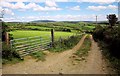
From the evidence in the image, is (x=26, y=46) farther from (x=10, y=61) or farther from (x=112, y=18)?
(x=112, y=18)

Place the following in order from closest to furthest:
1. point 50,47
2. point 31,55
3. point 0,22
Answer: point 31,55 → point 0,22 → point 50,47

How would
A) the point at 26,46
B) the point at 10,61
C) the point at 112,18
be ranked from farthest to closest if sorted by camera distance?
1. the point at 112,18
2. the point at 26,46
3. the point at 10,61

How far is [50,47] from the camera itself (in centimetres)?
1988

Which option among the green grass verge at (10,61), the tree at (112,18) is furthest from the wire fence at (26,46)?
the tree at (112,18)

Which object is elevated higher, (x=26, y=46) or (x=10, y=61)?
(x=26, y=46)

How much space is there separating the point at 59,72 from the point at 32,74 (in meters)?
1.30

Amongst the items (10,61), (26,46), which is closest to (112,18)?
(26,46)

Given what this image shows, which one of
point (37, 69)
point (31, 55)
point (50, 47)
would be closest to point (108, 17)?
point (50, 47)

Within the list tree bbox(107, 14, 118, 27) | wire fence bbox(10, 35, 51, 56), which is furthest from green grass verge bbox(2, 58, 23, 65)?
tree bbox(107, 14, 118, 27)

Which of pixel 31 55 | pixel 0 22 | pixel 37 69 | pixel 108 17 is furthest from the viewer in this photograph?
pixel 108 17

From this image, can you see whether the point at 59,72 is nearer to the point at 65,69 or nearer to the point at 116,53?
the point at 65,69

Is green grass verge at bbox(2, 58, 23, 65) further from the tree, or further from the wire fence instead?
the tree

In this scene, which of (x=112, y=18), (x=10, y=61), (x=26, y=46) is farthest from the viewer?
(x=112, y=18)

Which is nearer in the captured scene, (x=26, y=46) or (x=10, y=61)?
(x=10, y=61)
